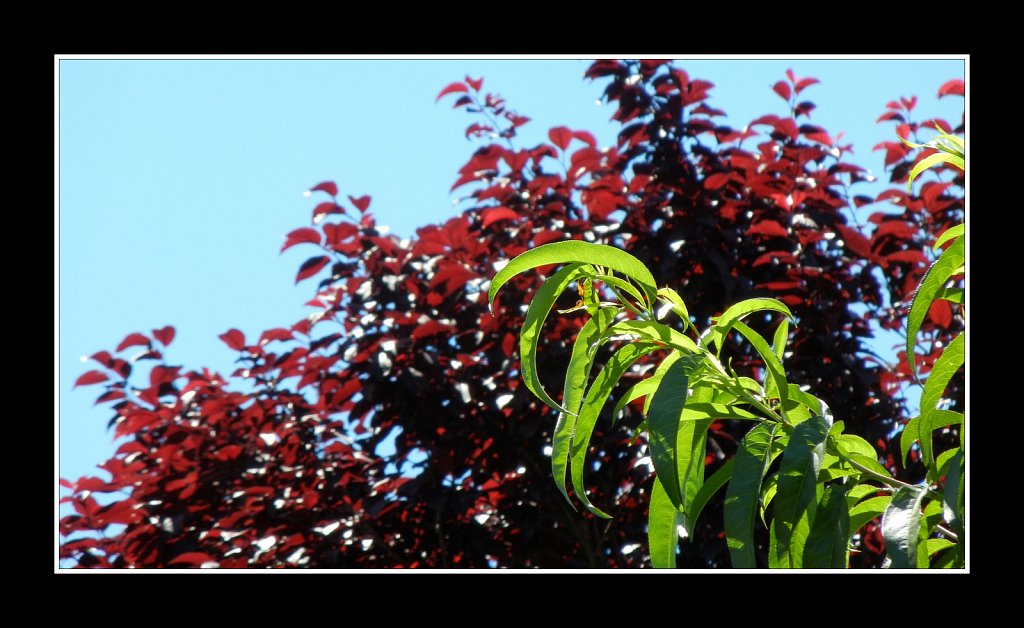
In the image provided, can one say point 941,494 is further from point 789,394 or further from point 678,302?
point 678,302

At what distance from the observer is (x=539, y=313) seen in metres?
1.22

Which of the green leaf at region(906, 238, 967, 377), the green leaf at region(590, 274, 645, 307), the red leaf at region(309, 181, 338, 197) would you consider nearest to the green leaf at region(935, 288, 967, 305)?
the green leaf at region(906, 238, 967, 377)

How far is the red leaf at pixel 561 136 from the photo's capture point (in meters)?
3.51

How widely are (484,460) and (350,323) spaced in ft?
2.23

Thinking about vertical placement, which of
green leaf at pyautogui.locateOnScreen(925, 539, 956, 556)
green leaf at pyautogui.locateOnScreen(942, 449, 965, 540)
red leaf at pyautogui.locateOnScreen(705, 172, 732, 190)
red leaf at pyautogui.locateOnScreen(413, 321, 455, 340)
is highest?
red leaf at pyautogui.locateOnScreen(705, 172, 732, 190)

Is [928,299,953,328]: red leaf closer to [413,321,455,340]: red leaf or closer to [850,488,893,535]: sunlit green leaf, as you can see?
[413,321,455,340]: red leaf

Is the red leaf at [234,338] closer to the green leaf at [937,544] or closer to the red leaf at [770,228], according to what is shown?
the red leaf at [770,228]

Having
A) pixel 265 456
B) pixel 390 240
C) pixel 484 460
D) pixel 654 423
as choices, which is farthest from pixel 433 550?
pixel 654 423

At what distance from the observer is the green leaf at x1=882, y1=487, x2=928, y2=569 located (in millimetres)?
1109

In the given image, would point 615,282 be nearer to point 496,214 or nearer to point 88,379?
point 496,214

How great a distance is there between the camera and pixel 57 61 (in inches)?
50.9

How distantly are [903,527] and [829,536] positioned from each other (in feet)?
0.31

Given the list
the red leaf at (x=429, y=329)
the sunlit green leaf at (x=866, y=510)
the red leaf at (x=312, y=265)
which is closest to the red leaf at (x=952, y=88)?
the red leaf at (x=429, y=329)

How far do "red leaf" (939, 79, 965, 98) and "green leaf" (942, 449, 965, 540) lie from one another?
2.75m
